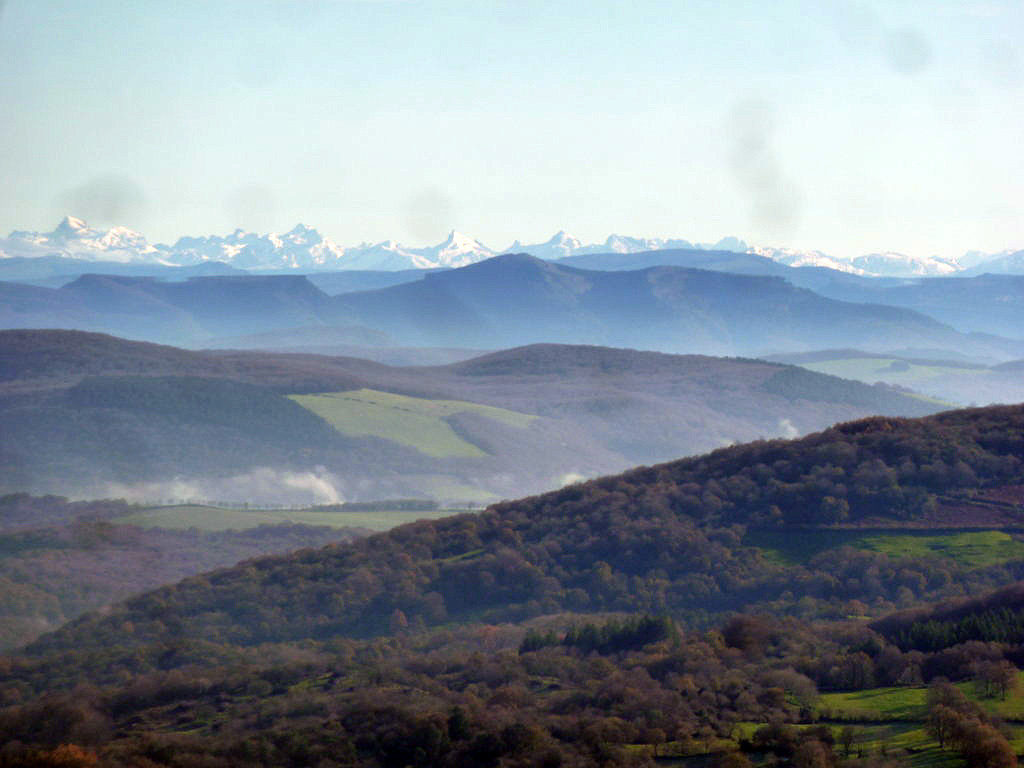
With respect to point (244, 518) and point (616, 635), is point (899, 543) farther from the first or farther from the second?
point (244, 518)

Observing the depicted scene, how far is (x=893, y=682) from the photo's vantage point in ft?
172

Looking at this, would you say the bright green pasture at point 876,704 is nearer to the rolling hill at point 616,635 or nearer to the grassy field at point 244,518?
the rolling hill at point 616,635

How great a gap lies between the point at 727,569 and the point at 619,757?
46.1m

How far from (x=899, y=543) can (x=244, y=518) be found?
4385 inches

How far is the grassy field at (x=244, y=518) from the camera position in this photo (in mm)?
170125

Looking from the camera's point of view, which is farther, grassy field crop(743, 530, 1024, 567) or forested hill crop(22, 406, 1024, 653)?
forested hill crop(22, 406, 1024, 653)

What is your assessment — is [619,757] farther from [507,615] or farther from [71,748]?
[507,615]

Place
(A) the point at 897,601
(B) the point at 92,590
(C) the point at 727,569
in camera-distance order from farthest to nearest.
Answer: (B) the point at 92,590 < (C) the point at 727,569 < (A) the point at 897,601

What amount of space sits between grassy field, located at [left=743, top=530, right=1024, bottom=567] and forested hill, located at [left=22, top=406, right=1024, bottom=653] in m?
1.08

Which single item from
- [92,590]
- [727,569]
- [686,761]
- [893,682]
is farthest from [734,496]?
[92,590]

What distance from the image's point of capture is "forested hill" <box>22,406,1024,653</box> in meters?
87.5

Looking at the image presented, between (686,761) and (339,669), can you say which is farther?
(339,669)

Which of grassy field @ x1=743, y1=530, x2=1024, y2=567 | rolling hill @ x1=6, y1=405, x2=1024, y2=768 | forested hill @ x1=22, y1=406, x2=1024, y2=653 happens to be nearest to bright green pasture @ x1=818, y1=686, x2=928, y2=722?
rolling hill @ x1=6, y1=405, x2=1024, y2=768

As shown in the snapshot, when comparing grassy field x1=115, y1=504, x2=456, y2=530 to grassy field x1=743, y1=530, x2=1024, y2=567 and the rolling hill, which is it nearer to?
the rolling hill
